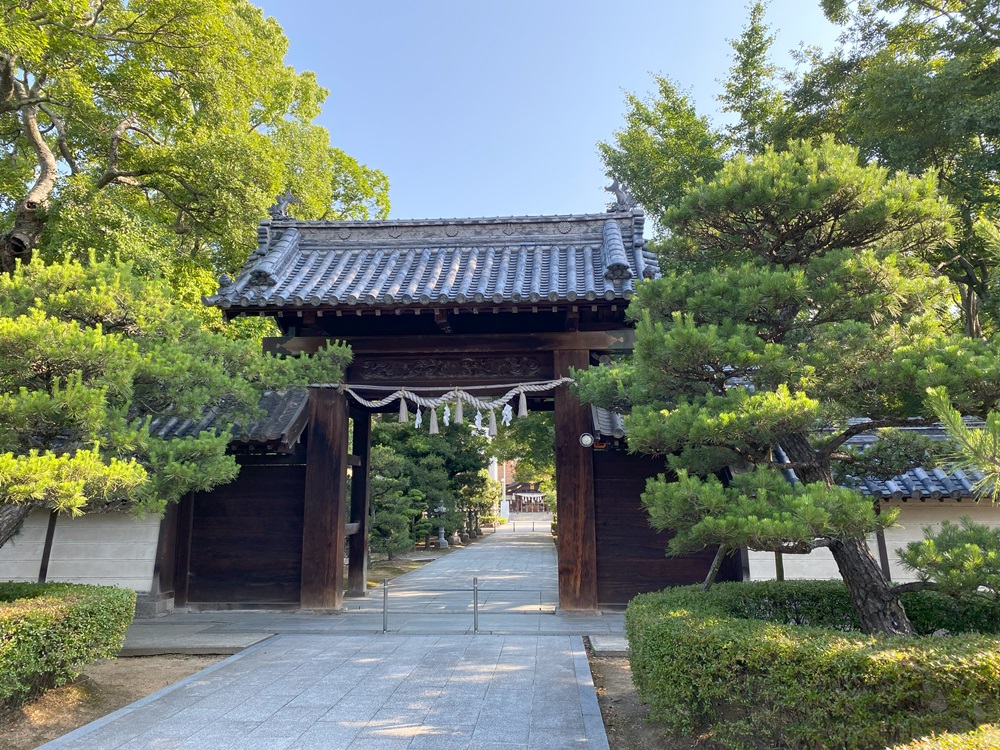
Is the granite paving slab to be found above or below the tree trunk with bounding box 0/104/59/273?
below

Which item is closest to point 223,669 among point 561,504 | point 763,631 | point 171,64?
point 561,504

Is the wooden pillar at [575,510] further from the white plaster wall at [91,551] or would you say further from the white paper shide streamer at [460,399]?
the white plaster wall at [91,551]

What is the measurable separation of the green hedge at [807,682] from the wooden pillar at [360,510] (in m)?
8.34

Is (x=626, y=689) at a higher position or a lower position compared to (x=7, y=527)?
lower

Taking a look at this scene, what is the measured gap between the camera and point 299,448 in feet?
33.9

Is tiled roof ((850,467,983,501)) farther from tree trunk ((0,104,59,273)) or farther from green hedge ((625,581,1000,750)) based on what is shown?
tree trunk ((0,104,59,273))

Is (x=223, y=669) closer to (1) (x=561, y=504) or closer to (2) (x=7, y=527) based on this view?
(2) (x=7, y=527)

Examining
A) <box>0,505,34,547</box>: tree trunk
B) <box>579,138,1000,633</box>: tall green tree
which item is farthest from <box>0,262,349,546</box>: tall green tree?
<box>579,138,1000,633</box>: tall green tree

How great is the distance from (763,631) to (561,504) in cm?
540

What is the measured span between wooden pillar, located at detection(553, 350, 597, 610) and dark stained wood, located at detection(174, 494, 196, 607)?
20.8 feet

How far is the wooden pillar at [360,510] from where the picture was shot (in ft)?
40.1

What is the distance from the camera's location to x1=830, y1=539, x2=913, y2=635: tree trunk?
4906 mm

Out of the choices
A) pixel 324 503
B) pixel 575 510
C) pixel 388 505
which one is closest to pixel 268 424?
pixel 324 503

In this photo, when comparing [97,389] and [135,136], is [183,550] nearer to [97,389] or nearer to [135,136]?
[97,389]
